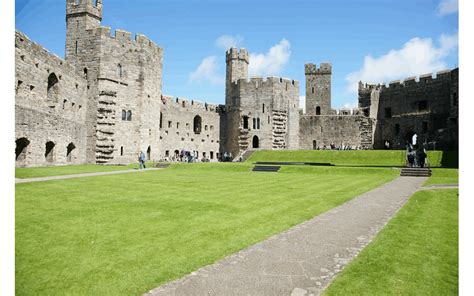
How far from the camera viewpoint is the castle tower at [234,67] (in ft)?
174

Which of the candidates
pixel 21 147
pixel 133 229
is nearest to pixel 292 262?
pixel 133 229

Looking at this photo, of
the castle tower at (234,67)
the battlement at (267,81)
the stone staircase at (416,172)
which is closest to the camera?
the stone staircase at (416,172)

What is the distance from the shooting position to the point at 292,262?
19.7ft

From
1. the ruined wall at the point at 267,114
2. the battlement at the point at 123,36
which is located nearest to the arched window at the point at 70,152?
the battlement at the point at 123,36

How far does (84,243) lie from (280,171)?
855 inches

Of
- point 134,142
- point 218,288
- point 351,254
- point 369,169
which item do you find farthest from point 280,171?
point 218,288

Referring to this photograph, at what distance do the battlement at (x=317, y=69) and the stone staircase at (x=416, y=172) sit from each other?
37.3m

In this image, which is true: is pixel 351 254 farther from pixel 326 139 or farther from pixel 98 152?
pixel 326 139

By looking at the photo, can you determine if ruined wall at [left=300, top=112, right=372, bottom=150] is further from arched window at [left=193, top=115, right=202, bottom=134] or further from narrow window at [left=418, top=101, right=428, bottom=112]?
arched window at [left=193, top=115, right=202, bottom=134]

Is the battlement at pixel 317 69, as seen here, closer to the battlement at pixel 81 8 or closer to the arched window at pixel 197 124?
the arched window at pixel 197 124

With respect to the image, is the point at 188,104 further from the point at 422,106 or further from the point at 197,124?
the point at 422,106

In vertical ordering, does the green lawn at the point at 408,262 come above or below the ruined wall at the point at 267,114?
below

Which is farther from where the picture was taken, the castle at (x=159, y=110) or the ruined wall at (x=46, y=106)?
the castle at (x=159, y=110)

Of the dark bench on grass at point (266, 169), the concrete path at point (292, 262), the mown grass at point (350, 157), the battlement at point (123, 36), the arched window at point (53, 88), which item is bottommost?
the concrete path at point (292, 262)
